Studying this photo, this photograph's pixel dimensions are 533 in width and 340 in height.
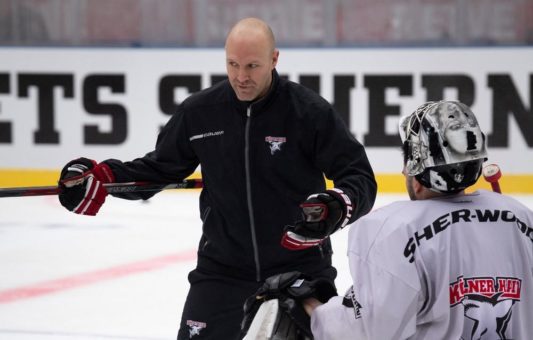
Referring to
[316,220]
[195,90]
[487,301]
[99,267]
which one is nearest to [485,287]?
[487,301]

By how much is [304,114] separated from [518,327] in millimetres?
1112

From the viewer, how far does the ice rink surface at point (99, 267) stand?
4176 millimetres

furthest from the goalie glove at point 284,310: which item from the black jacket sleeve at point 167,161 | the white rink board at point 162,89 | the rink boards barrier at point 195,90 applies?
the white rink board at point 162,89

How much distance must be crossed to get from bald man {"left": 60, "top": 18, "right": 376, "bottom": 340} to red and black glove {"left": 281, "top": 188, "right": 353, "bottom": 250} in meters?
0.32

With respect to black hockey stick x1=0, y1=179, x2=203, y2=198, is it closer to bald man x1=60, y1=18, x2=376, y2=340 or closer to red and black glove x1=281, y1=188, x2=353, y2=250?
bald man x1=60, y1=18, x2=376, y2=340

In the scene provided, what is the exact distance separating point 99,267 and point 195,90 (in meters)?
3.34

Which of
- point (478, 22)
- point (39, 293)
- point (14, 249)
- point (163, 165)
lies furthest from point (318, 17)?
point (163, 165)

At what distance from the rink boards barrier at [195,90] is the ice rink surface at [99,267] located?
0.55m

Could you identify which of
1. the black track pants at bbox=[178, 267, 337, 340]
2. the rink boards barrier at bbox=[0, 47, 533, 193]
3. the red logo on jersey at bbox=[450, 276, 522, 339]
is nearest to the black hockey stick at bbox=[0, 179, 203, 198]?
the black track pants at bbox=[178, 267, 337, 340]

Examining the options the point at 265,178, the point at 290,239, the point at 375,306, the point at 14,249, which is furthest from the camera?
the point at 14,249

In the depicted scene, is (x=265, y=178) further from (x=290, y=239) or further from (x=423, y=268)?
(x=423, y=268)

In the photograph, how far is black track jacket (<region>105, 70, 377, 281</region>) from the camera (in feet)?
8.66

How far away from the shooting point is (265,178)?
2.66 metres

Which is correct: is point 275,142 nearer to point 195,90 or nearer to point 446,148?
point 446,148
